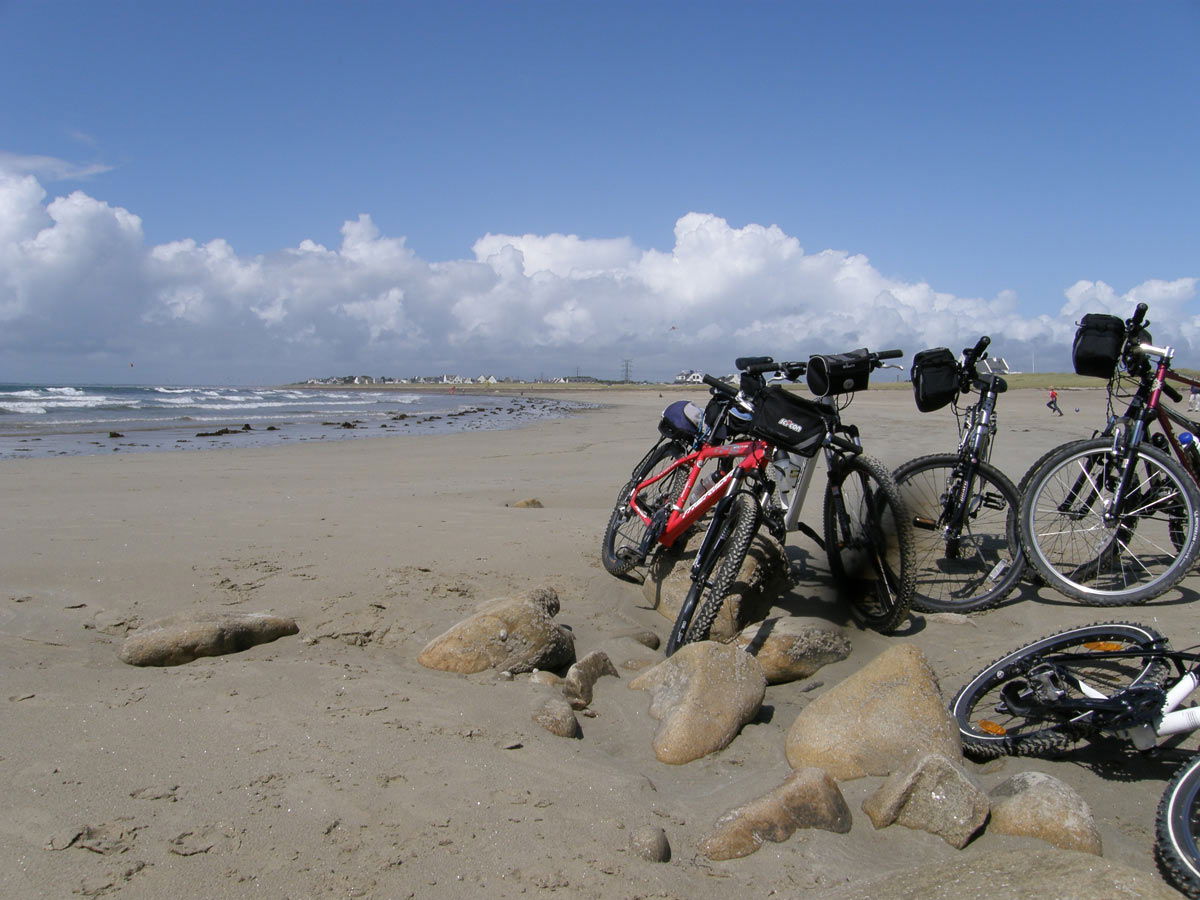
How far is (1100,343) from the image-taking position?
15.8 feet

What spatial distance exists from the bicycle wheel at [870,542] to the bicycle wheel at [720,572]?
0.74 metres

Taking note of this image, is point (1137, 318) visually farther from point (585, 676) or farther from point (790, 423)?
point (585, 676)

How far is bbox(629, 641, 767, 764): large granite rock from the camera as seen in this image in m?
3.24

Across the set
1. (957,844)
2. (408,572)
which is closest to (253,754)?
(957,844)

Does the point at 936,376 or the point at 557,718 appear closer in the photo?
the point at 557,718

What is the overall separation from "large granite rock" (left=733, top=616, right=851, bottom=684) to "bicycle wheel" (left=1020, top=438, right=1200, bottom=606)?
149 centimetres

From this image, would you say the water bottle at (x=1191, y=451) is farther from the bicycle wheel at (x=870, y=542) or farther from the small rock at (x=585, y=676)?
the small rock at (x=585, y=676)

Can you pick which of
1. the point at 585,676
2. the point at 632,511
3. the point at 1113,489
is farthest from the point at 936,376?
the point at 585,676

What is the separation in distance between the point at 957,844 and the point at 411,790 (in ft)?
5.88

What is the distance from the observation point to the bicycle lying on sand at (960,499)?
4.97 meters

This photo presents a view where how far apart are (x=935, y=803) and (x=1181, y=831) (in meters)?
0.67

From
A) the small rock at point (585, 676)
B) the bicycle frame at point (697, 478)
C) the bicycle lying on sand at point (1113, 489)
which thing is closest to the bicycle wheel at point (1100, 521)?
the bicycle lying on sand at point (1113, 489)

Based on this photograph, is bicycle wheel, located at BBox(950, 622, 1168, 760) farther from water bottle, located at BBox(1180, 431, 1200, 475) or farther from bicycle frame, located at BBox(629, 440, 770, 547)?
water bottle, located at BBox(1180, 431, 1200, 475)

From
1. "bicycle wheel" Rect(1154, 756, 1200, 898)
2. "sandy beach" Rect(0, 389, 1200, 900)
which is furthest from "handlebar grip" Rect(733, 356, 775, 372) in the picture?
"bicycle wheel" Rect(1154, 756, 1200, 898)
